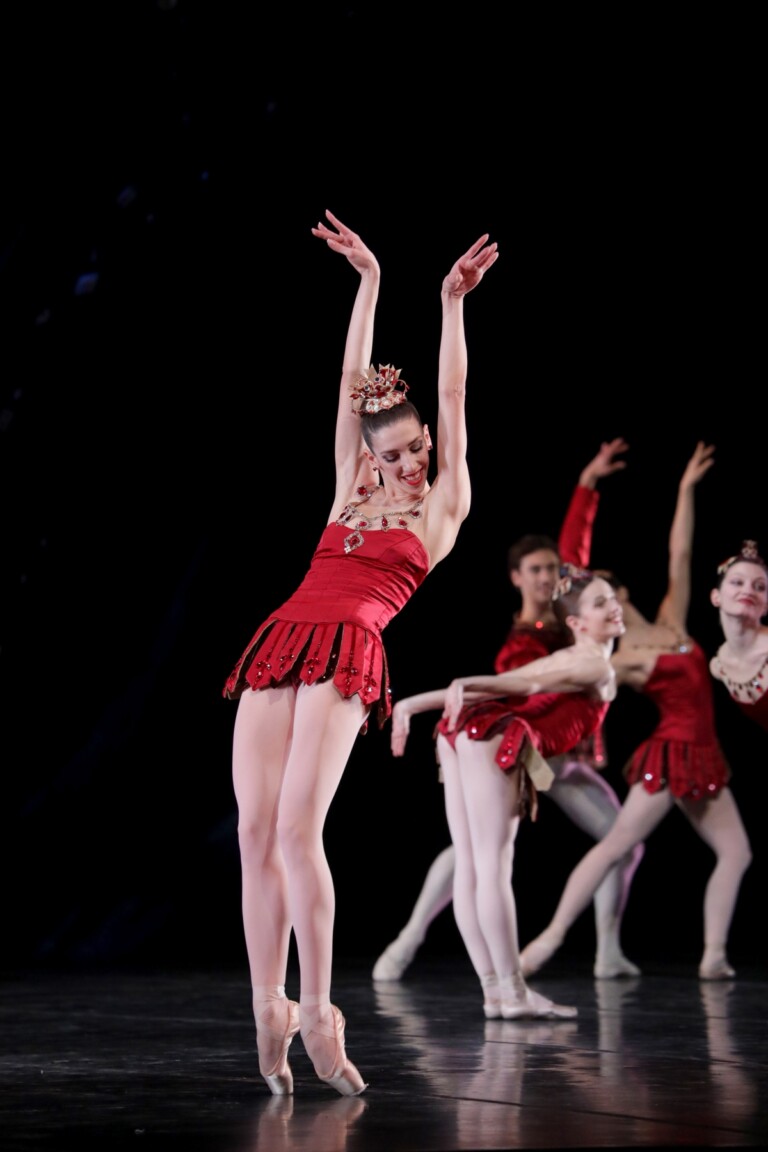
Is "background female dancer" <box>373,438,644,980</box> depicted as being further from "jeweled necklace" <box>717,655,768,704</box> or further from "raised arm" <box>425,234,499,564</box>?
"raised arm" <box>425,234,499,564</box>

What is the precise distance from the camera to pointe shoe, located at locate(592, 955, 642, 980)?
5.22 m

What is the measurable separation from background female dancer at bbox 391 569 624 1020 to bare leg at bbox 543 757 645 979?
2.77ft

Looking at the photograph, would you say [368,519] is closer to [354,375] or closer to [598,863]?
[354,375]

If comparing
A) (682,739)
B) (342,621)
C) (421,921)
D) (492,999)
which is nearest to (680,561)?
(682,739)

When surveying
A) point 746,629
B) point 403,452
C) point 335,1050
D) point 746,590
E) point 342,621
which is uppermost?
point 403,452

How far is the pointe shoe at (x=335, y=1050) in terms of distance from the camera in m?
2.74

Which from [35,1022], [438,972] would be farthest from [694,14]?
[35,1022]

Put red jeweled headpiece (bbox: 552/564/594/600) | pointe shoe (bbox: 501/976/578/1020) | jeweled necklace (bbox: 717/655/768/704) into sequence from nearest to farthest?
pointe shoe (bbox: 501/976/578/1020) < jeweled necklace (bbox: 717/655/768/704) < red jeweled headpiece (bbox: 552/564/594/600)

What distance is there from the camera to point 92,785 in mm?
Result: 6266

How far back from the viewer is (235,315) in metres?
6.29

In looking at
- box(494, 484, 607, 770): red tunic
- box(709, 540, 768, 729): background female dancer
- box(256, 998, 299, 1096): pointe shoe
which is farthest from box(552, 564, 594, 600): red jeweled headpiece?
box(256, 998, 299, 1096): pointe shoe

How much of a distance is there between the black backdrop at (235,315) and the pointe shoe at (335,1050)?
3261 millimetres

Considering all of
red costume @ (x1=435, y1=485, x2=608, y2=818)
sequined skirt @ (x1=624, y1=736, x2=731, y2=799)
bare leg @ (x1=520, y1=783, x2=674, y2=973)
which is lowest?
bare leg @ (x1=520, y1=783, x2=674, y2=973)

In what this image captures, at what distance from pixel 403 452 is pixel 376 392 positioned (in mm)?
147
